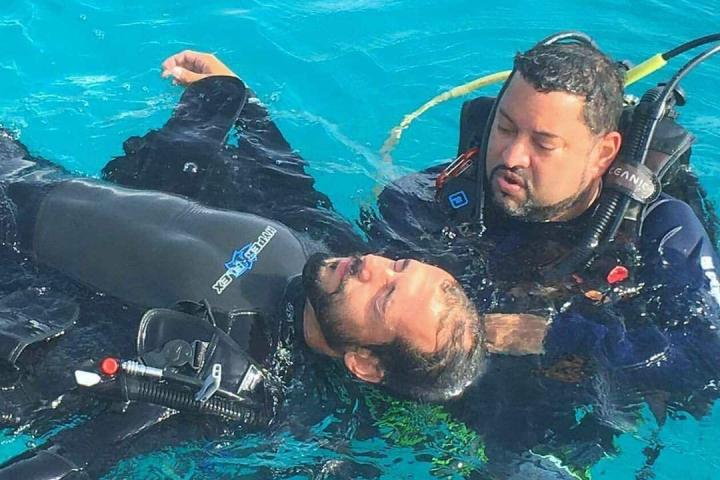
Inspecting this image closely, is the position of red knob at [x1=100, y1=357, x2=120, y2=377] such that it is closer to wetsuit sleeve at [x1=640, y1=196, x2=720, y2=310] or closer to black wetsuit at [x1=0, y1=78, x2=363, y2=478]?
black wetsuit at [x1=0, y1=78, x2=363, y2=478]

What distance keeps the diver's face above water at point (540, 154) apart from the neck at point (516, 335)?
2.17ft

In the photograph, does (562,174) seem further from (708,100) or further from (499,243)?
(708,100)

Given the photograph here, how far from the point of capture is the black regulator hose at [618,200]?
14.2ft

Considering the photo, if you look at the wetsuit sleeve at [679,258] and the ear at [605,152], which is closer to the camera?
the wetsuit sleeve at [679,258]

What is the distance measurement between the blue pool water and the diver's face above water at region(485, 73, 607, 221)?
1.33 m

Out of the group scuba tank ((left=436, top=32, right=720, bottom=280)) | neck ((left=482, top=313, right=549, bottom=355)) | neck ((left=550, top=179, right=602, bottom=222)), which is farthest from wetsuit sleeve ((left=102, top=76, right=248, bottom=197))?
neck ((left=550, top=179, right=602, bottom=222))

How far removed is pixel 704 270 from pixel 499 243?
3.43ft

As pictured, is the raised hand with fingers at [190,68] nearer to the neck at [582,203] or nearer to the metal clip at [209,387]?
the neck at [582,203]

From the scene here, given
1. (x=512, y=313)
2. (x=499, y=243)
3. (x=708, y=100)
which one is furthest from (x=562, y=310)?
(x=708, y=100)

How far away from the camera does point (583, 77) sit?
4.32 metres

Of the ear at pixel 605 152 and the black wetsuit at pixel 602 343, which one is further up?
the ear at pixel 605 152

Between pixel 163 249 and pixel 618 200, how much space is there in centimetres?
223

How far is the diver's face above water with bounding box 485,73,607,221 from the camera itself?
14.1ft

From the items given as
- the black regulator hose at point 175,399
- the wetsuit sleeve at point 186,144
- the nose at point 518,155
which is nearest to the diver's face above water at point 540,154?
the nose at point 518,155
